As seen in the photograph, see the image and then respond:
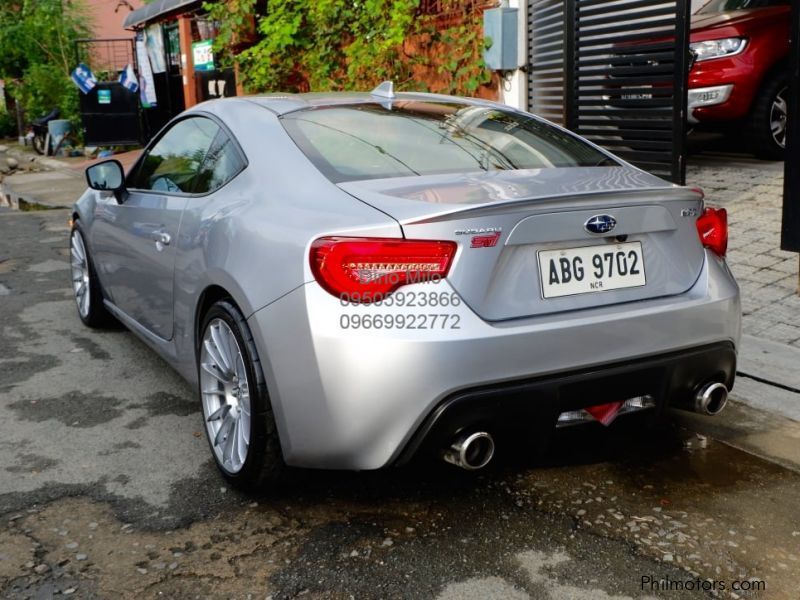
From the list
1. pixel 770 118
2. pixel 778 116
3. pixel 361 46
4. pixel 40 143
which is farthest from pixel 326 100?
pixel 40 143

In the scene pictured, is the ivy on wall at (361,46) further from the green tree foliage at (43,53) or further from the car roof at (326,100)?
the green tree foliage at (43,53)

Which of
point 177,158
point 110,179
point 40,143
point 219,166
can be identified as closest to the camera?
point 219,166

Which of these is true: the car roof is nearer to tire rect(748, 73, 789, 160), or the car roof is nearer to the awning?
tire rect(748, 73, 789, 160)

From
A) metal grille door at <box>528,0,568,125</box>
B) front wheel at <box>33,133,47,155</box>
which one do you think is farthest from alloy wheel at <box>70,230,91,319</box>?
front wheel at <box>33,133,47,155</box>

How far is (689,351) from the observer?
3.09 m

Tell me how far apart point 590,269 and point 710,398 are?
0.68 metres

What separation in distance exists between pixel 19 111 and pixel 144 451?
22.5 m

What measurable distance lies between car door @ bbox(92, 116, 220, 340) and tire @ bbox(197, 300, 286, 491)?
1.68 ft

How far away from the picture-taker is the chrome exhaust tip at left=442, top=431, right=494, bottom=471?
2797mm

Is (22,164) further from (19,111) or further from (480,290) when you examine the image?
(480,290)

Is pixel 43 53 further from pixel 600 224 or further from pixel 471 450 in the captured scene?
pixel 471 450

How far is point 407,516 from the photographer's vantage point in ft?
10.3

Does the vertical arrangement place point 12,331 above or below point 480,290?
below

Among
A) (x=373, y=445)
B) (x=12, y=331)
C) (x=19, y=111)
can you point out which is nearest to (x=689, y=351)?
(x=373, y=445)
